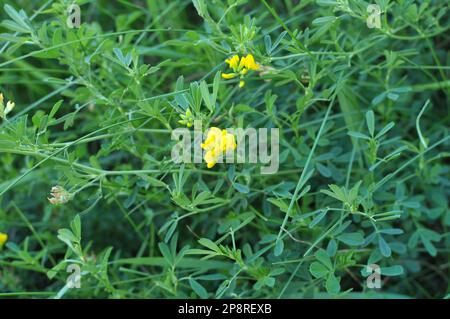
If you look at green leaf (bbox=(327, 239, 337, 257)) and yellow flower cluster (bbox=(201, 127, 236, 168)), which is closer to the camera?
yellow flower cluster (bbox=(201, 127, 236, 168))

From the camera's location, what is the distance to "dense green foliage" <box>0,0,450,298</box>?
58.9 inches

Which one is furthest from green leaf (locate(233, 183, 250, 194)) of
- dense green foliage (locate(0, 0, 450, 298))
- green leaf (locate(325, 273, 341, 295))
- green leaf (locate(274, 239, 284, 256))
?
green leaf (locate(325, 273, 341, 295))

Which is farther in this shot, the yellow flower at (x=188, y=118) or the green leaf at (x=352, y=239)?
the green leaf at (x=352, y=239)

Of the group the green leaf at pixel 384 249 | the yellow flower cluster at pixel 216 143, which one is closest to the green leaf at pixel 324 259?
the green leaf at pixel 384 249

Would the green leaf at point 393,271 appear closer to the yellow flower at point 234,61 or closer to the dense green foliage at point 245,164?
the dense green foliage at point 245,164

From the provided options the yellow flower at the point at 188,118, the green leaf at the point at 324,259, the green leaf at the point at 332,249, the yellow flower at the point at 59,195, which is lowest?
the green leaf at the point at 324,259

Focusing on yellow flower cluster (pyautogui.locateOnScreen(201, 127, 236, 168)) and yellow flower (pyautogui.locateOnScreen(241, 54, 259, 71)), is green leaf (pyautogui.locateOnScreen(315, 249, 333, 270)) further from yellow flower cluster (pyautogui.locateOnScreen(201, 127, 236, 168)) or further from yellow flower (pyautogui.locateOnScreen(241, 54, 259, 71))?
yellow flower (pyautogui.locateOnScreen(241, 54, 259, 71))

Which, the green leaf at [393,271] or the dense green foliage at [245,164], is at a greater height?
the dense green foliage at [245,164]

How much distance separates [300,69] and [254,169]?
11.1 inches

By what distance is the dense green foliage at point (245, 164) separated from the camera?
1.50m

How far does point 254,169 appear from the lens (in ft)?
5.56

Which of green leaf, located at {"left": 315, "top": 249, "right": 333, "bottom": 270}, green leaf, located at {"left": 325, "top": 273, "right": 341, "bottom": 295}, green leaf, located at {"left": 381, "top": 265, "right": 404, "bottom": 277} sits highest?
green leaf, located at {"left": 315, "top": 249, "right": 333, "bottom": 270}
